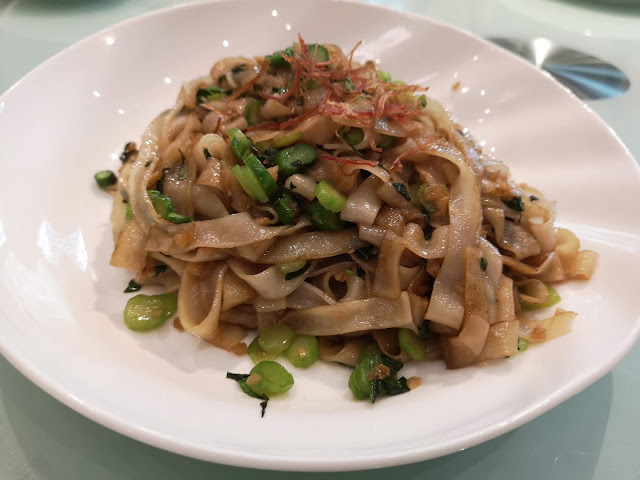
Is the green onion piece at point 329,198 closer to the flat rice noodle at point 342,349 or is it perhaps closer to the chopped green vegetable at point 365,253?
the chopped green vegetable at point 365,253

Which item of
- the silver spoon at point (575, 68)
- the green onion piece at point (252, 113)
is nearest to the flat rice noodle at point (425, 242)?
the green onion piece at point (252, 113)

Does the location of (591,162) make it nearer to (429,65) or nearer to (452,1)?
(429,65)

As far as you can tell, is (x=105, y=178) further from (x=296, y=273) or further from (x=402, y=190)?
(x=402, y=190)

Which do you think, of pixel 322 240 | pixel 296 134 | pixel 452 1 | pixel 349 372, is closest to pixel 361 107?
pixel 296 134

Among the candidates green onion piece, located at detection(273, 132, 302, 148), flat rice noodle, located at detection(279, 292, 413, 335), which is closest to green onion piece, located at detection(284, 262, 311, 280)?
flat rice noodle, located at detection(279, 292, 413, 335)

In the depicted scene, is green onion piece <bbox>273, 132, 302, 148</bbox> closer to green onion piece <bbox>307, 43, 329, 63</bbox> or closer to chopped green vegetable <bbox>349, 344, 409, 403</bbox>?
green onion piece <bbox>307, 43, 329, 63</bbox>

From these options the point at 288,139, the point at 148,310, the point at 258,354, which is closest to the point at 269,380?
the point at 258,354
